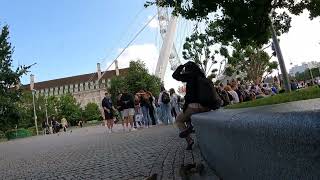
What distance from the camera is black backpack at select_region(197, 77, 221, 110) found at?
28.3ft

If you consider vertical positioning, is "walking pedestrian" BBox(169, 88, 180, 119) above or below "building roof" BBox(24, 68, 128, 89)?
below

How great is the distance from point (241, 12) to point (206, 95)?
4.76 meters

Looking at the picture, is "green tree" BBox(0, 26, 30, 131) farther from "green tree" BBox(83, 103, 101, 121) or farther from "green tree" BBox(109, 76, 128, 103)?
"green tree" BBox(83, 103, 101, 121)

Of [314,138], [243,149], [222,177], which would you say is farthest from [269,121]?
[222,177]

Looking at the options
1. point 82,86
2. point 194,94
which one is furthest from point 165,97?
point 82,86

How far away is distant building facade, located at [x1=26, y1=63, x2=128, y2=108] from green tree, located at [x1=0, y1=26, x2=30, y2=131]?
135m

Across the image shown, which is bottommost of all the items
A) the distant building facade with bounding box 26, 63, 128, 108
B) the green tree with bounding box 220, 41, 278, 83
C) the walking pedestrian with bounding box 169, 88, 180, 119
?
the walking pedestrian with bounding box 169, 88, 180, 119

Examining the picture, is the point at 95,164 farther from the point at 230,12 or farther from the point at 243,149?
the point at 243,149

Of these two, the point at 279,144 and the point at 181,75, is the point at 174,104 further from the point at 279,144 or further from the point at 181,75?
the point at 279,144

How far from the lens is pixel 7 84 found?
29719 millimetres

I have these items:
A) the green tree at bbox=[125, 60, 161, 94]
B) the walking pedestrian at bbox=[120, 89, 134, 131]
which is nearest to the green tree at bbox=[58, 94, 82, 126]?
the green tree at bbox=[125, 60, 161, 94]

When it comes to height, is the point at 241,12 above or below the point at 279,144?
above

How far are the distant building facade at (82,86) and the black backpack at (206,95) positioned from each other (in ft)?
514

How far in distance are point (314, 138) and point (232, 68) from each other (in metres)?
61.3
